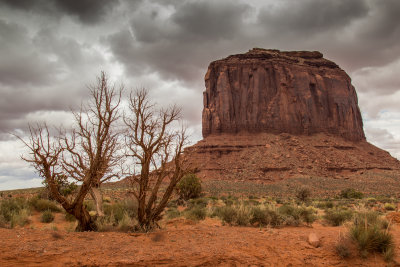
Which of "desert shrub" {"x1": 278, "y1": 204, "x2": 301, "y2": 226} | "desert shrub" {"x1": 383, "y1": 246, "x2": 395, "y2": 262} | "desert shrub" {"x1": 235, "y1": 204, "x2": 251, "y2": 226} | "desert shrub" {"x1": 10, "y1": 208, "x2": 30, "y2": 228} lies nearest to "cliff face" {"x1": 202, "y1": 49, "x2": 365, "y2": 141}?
"desert shrub" {"x1": 278, "y1": 204, "x2": 301, "y2": 226}

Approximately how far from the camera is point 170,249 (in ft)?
22.9

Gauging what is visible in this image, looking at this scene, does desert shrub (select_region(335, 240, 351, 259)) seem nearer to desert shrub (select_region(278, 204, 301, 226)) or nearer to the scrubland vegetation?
the scrubland vegetation

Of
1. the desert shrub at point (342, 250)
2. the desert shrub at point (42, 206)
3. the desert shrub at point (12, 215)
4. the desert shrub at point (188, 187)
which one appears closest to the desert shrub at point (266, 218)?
the desert shrub at point (342, 250)

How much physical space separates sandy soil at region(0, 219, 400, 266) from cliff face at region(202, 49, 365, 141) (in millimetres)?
75298

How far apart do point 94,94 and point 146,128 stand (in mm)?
2014

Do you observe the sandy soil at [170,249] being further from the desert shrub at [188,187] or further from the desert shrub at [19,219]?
the desert shrub at [188,187]

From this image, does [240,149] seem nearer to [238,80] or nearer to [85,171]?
[238,80]

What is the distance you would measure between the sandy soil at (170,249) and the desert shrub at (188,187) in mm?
20935

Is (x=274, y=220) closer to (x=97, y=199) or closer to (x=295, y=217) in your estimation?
(x=295, y=217)

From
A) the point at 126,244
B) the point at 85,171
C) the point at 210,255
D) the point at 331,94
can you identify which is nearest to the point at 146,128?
the point at 85,171

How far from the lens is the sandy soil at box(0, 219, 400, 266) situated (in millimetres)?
6219

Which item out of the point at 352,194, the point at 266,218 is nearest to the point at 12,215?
the point at 266,218

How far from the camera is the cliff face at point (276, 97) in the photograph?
84.1 m

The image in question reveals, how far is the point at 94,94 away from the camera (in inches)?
364
